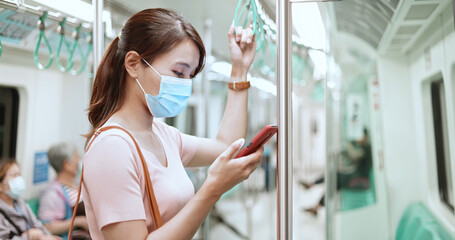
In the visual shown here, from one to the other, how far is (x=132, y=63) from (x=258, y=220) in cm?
491

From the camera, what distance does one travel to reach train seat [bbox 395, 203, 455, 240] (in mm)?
1770

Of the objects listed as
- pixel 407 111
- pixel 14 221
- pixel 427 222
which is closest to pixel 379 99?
pixel 407 111

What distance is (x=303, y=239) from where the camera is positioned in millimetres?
4512

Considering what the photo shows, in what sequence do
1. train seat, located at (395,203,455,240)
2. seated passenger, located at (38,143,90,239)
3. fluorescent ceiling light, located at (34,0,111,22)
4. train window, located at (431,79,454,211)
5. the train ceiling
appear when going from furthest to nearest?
seated passenger, located at (38,143,90,239) → train window, located at (431,79,454,211) → train seat, located at (395,203,455,240) → the train ceiling → fluorescent ceiling light, located at (34,0,111,22)

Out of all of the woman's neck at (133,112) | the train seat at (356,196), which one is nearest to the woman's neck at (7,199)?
the woman's neck at (133,112)

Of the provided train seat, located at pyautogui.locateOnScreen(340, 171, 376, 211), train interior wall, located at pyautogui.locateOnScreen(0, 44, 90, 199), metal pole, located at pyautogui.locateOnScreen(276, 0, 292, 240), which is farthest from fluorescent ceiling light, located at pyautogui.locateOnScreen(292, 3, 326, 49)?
train seat, located at pyautogui.locateOnScreen(340, 171, 376, 211)

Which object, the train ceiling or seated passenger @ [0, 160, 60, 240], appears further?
seated passenger @ [0, 160, 60, 240]

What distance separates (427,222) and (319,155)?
8.44m

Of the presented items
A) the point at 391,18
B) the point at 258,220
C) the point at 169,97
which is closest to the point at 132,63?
the point at 169,97

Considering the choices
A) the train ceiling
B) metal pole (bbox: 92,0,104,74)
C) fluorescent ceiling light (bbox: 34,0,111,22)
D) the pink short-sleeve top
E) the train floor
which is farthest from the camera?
the train floor

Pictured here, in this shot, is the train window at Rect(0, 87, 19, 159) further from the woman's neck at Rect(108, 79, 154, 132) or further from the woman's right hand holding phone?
the woman's right hand holding phone

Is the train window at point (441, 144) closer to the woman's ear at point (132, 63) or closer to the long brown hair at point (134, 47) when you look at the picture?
the long brown hair at point (134, 47)

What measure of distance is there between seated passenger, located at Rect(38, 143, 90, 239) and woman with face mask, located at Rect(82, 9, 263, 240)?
1.48 meters

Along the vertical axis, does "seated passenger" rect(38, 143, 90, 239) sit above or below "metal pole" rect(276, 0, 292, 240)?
below
